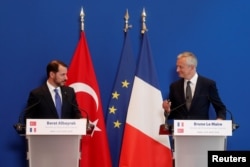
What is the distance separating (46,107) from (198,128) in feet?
4.36

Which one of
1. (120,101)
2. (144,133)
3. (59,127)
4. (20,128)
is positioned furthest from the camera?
(120,101)

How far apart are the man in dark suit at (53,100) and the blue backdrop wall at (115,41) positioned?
84 cm

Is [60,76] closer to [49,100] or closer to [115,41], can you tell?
[49,100]

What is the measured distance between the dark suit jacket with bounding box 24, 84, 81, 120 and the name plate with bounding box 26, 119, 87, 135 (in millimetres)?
451

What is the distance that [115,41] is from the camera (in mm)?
5152

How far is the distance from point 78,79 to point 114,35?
0.64m

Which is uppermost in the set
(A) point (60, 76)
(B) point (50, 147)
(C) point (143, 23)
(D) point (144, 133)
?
(C) point (143, 23)

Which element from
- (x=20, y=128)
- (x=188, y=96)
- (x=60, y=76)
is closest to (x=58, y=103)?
(x=60, y=76)

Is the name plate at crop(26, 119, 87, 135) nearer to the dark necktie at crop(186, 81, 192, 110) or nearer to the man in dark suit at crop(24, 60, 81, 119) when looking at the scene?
the man in dark suit at crop(24, 60, 81, 119)

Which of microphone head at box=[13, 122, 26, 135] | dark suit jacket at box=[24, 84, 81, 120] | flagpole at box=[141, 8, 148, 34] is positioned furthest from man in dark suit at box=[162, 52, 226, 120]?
microphone head at box=[13, 122, 26, 135]

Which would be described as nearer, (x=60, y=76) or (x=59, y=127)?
(x=59, y=127)

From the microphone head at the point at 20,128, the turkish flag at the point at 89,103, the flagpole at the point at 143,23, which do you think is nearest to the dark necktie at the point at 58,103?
the microphone head at the point at 20,128

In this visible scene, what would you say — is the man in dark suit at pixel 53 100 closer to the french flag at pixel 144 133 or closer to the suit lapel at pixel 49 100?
the suit lapel at pixel 49 100

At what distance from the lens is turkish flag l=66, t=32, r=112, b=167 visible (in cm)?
484
